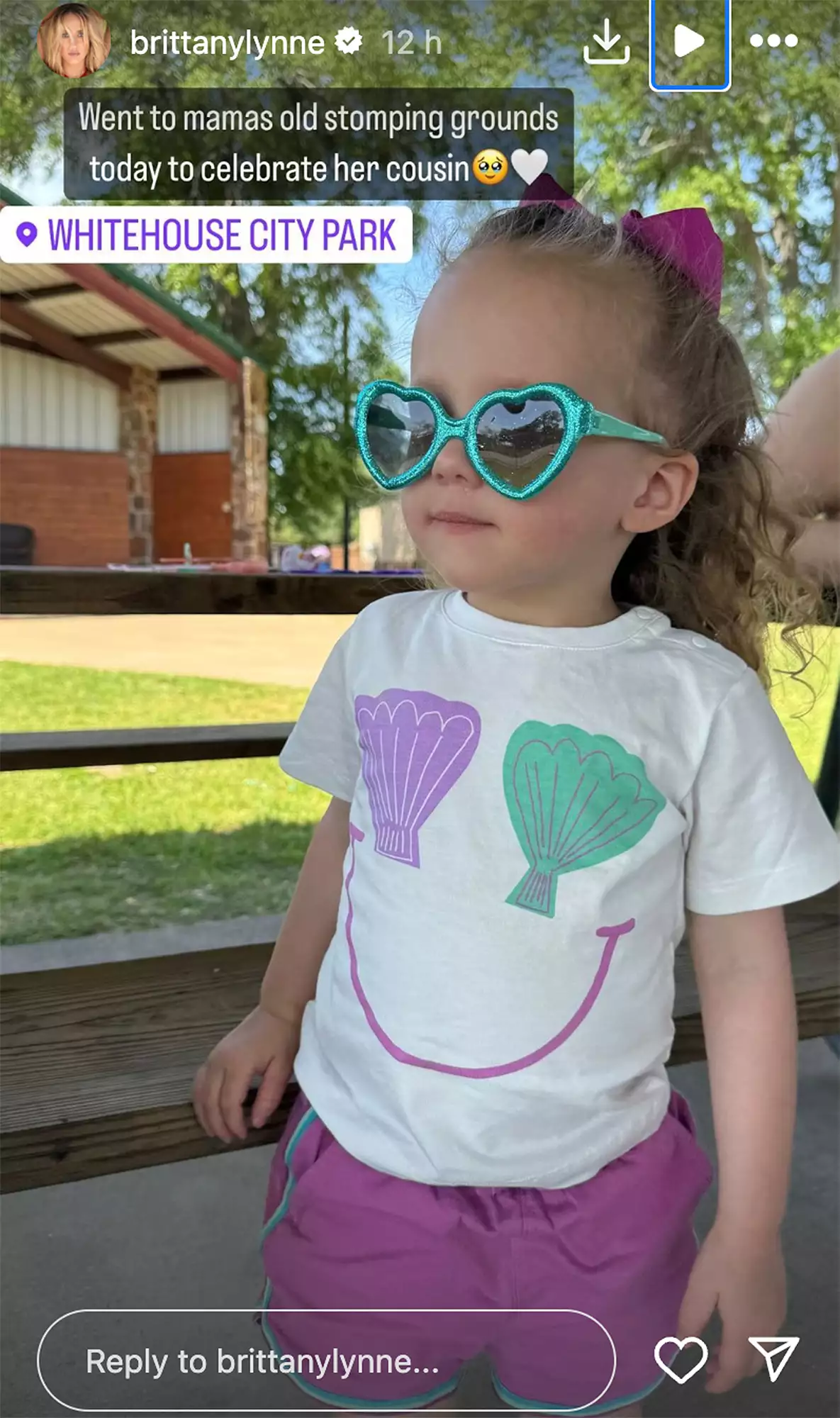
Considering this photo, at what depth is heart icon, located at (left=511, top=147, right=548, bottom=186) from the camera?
112 centimetres

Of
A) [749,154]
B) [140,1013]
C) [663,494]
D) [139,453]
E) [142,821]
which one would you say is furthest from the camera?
[139,453]

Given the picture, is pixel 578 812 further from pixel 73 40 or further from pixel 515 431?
pixel 73 40

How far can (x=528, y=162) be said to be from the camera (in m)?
1.13

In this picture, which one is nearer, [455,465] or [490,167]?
[455,465]

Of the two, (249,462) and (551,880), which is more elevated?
(249,462)

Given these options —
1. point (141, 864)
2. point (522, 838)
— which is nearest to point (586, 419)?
point (522, 838)

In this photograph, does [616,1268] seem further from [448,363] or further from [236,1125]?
[448,363]

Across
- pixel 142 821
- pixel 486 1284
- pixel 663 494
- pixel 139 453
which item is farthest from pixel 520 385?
pixel 139 453

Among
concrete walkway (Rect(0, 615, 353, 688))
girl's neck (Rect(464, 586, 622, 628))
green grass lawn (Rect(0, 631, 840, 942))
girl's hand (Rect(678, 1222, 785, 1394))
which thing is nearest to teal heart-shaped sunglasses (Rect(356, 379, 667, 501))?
girl's neck (Rect(464, 586, 622, 628))

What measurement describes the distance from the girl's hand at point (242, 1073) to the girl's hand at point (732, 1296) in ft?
1.22

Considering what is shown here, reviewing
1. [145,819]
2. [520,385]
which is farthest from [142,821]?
[520,385]

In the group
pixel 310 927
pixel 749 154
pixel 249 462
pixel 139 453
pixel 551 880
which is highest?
pixel 749 154

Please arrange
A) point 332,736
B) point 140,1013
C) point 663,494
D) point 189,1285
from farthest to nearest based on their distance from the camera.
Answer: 1. point 189,1285
2. point 140,1013
3. point 332,736
4. point 663,494

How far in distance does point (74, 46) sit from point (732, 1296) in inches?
51.8
